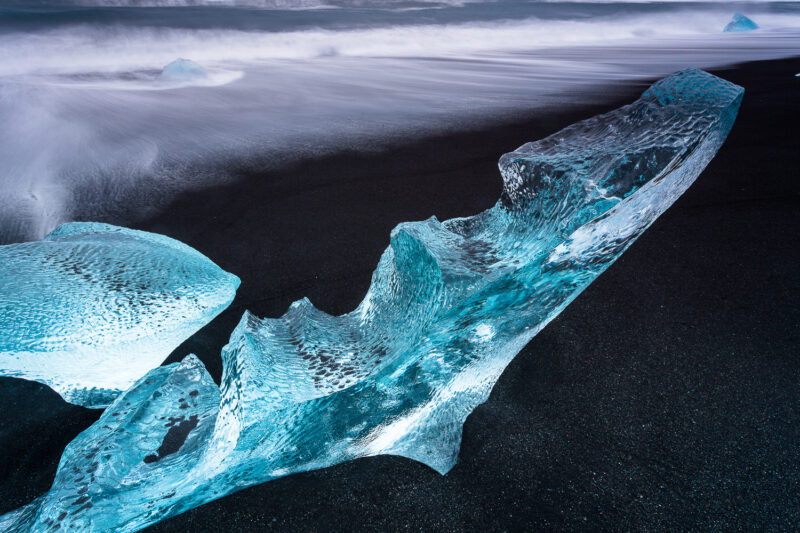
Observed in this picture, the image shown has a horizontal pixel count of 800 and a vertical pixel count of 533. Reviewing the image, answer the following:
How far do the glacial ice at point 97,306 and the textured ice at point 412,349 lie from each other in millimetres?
85

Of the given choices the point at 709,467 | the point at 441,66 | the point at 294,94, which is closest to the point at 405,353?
the point at 709,467

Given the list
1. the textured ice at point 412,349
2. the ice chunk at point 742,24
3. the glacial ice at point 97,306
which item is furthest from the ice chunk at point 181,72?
the ice chunk at point 742,24

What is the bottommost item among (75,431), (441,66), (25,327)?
(75,431)

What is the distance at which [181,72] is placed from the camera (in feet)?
8.57

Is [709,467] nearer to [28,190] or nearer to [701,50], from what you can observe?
[28,190]

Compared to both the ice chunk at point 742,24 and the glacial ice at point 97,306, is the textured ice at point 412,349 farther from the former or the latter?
the ice chunk at point 742,24

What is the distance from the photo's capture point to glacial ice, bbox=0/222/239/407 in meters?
0.68

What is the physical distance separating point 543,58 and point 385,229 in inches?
118

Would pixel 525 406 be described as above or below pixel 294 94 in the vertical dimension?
below

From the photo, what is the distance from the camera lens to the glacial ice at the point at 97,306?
68 centimetres

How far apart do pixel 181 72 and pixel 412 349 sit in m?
2.62

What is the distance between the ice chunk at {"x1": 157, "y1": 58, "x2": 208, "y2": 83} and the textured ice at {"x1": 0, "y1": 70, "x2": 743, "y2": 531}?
7.65 ft

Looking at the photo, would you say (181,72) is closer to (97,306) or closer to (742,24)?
(97,306)

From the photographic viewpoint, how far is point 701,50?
3977mm
